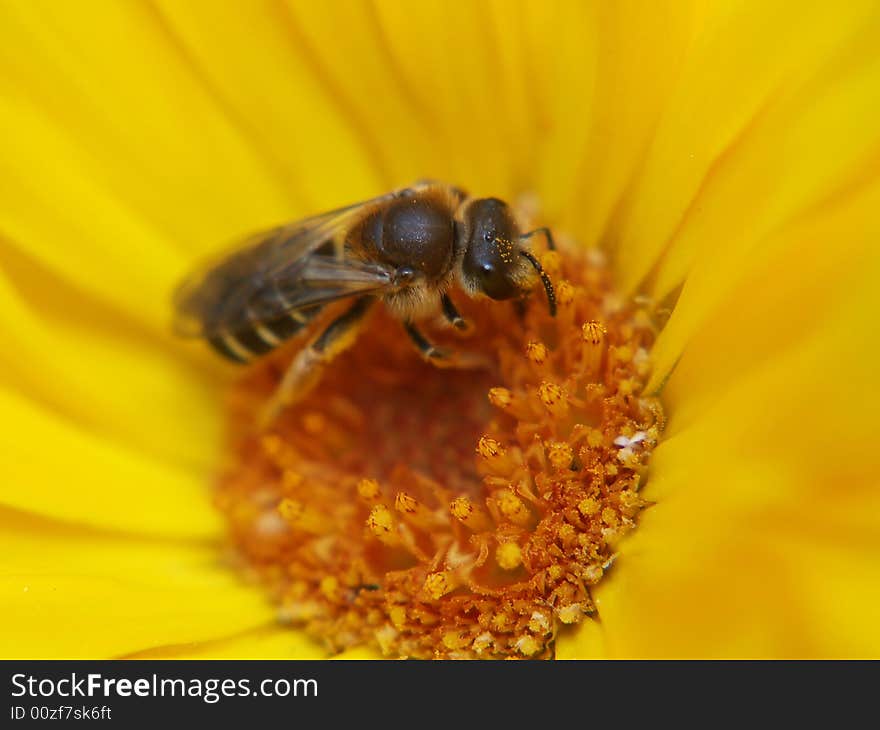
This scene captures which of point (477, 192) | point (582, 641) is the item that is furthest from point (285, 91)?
point (582, 641)

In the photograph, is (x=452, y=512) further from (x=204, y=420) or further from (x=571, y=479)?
(x=204, y=420)

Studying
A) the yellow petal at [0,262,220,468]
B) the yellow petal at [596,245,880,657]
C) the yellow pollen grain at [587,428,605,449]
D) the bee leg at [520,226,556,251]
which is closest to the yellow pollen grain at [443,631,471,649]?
the yellow pollen grain at [587,428,605,449]

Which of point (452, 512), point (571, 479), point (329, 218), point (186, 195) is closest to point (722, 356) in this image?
point (571, 479)

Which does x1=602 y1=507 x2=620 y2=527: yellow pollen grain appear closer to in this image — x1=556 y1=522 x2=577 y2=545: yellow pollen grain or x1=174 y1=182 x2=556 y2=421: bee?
x1=556 y1=522 x2=577 y2=545: yellow pollen grain

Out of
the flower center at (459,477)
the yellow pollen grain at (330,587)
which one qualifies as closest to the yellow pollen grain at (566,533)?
the flower center at (459,477)

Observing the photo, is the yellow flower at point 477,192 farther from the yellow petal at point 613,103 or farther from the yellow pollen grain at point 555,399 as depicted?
the yellow pollen grain at point 555,399
